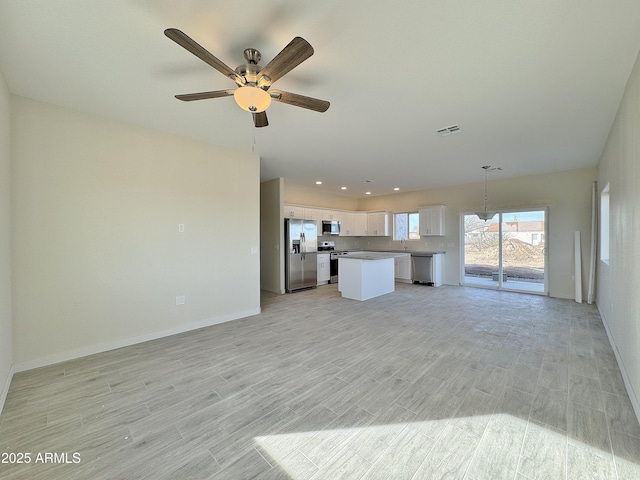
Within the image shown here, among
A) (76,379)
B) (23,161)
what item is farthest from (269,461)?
(23,161)

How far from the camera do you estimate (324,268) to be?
777 centimetres

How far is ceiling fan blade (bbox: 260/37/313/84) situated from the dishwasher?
672 cm

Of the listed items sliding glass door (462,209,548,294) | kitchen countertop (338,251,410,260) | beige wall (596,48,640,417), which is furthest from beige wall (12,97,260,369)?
sliding glass door (462,209,548,294)

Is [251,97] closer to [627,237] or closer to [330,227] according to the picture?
[627,237]

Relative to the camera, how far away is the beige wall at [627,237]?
2.18 m

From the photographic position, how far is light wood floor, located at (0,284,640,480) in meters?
1.61

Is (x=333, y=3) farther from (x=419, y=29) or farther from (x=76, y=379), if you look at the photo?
(x=76, y=379)

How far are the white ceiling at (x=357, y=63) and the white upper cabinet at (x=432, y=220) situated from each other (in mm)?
3673

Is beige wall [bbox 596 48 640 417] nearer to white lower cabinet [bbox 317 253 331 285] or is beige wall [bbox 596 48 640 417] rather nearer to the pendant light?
the pendant light

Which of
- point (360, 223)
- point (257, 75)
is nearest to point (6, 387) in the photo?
point (257, 75)

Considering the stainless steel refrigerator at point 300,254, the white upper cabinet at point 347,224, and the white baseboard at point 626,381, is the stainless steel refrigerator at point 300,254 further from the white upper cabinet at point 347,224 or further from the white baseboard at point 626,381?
the white baseboard at point 626,381

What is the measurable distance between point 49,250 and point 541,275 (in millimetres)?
8935

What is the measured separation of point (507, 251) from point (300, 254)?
5260 mm

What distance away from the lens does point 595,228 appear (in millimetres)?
5211
